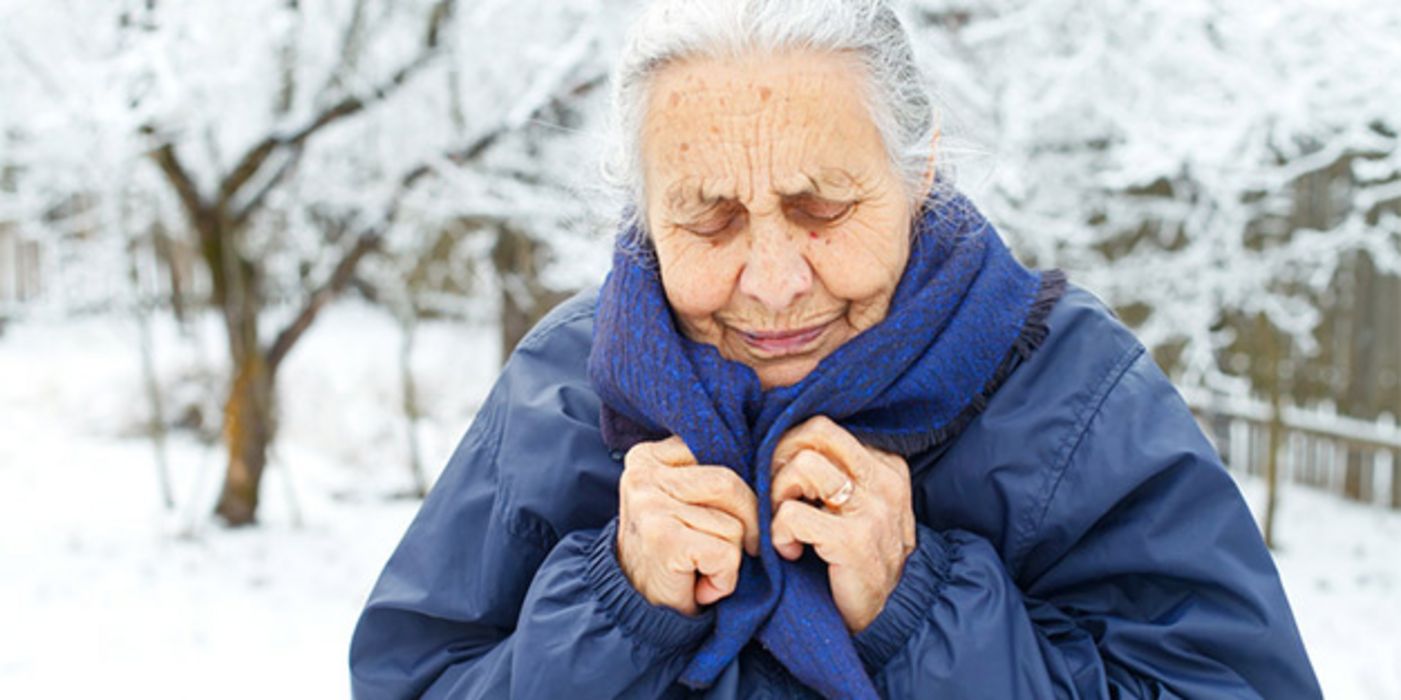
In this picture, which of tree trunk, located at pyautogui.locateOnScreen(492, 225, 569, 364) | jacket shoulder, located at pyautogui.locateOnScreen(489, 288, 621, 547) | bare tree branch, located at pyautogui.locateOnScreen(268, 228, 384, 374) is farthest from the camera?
tree trunk, located at pyautogui.locateOnScreen(492, 225, 569, 364)

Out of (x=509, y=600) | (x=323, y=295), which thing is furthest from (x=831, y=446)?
(x=323, y=295)

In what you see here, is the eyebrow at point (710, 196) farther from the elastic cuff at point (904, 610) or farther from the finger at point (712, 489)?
the elastic cuff at point (904, 610)

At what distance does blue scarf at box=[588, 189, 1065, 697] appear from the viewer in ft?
4.09

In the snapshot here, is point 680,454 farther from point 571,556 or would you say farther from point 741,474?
point 571,556

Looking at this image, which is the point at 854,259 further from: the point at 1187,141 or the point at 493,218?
the point at 493,218

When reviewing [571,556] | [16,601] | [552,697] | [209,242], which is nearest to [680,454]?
[571,556]

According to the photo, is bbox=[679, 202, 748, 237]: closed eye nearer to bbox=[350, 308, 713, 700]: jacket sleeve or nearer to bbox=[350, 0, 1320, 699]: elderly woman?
bbox=[350, 0, 1320, 699]: elderly woman

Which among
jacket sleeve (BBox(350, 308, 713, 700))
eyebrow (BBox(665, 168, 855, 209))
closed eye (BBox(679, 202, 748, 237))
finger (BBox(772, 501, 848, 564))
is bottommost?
jacket sleeve (BBox(350, 308, 713, 700))

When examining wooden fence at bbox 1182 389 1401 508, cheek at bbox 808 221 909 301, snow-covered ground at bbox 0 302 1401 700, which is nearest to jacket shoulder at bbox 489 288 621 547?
cheek at bbox 808 221 909 301

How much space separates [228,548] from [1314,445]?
7254mm

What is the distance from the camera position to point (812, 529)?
1217mm

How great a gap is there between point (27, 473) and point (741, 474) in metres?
10.1

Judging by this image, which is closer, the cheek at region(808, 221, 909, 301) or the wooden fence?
the cheek at region(808, 221, 909, 301)

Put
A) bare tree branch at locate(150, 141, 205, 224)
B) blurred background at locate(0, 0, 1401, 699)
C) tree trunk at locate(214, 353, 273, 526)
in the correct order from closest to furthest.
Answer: blurred background at locate(0, 0, 1401, 699)
bare tree branch at locate(150, 141, 205, 224)
tree trunk at locate(214, 353, 273, 526)
